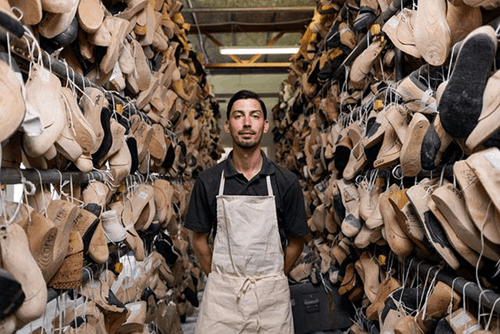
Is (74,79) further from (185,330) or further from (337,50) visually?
(185,330)

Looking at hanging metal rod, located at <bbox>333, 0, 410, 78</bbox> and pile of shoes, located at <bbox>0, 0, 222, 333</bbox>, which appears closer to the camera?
pile of shoes, located at <bbox>0, 0, 222, 333</bbox>

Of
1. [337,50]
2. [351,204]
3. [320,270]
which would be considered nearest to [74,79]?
[351,204]

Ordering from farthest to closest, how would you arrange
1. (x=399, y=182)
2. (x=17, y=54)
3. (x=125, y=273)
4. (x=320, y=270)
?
(x=320, y=270) < (x=125, y=273) < (x=399, y=182) < (x=17, y=54)

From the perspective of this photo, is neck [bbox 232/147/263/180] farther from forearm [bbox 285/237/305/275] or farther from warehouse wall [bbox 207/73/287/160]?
warehouse wall [bbox 207/73/287/160]

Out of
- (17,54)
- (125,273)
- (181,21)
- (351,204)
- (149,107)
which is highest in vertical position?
(181,21)

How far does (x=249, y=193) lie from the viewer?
181 centimetres

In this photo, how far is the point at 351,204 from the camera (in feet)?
7.04

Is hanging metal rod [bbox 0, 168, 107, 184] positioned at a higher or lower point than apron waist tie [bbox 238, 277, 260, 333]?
higher

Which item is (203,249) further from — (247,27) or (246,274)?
(247,27)

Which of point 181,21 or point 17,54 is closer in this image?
point 17,54

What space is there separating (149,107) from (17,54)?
1.34 meters

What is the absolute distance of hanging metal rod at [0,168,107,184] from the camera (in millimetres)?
915

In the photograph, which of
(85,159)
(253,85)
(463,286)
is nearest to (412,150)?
(463,286)

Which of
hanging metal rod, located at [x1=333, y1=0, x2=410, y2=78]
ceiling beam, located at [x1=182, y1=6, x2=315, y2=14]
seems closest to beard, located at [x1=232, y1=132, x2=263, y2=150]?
hanging metal rod, located at [x1=333, y1=0, x2=410, y2=78]
